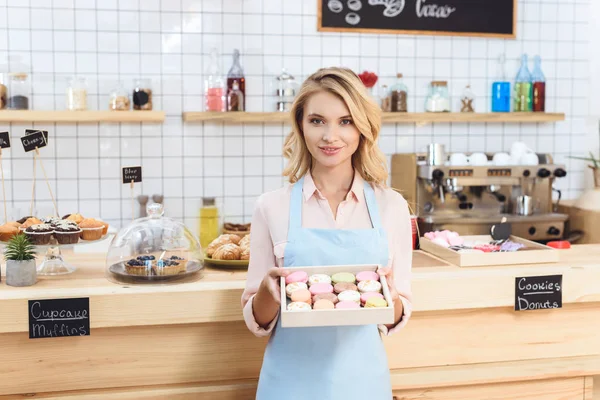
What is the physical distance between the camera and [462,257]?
240 cm

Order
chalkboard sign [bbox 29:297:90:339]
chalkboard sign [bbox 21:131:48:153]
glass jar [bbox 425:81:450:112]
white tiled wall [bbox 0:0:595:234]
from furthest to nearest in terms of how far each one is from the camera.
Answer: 1. glass jar [bbox 425:81:450:112]
2. white tiled wall [bbox 0:0:595:234]
3. chalkboard sign [bbox 21:131:48:153]
4. chalkboard sign [bbox 29:297:90:339]

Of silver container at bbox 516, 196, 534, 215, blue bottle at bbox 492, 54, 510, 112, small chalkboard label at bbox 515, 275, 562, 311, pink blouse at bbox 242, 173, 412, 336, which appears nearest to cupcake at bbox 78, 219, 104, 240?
pink blouse at bbox 242, 173, 412, 336

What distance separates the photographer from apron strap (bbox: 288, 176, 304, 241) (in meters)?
1.81

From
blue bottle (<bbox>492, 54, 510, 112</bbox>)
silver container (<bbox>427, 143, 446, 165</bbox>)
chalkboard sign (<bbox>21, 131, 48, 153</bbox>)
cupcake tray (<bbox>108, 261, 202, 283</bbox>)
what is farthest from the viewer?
blue bottle (<bbox>492, 54, 510, 112</bbox>)

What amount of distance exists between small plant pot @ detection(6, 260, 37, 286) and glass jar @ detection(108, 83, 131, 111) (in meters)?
2.18

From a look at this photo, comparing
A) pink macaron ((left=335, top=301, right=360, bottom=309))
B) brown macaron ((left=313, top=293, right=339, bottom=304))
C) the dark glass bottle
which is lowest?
pink macaron ((left=335, top=301, right=360, bottom=309))

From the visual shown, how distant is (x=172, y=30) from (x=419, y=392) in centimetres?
293

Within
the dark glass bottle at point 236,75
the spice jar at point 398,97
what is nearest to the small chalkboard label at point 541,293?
the spice jar at point 398,97

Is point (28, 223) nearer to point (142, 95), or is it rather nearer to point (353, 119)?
point (353, 119)

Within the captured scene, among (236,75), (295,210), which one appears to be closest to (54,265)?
(295,210)

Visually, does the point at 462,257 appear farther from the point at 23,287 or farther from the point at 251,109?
the point at 251,109

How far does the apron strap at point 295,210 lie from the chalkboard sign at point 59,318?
2.17ft

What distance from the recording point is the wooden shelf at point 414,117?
422cm

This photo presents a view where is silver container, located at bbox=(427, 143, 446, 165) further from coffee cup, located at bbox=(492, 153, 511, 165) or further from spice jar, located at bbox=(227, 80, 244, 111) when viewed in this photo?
spice jar, located at bbox=(227, 80, 244, 111)
